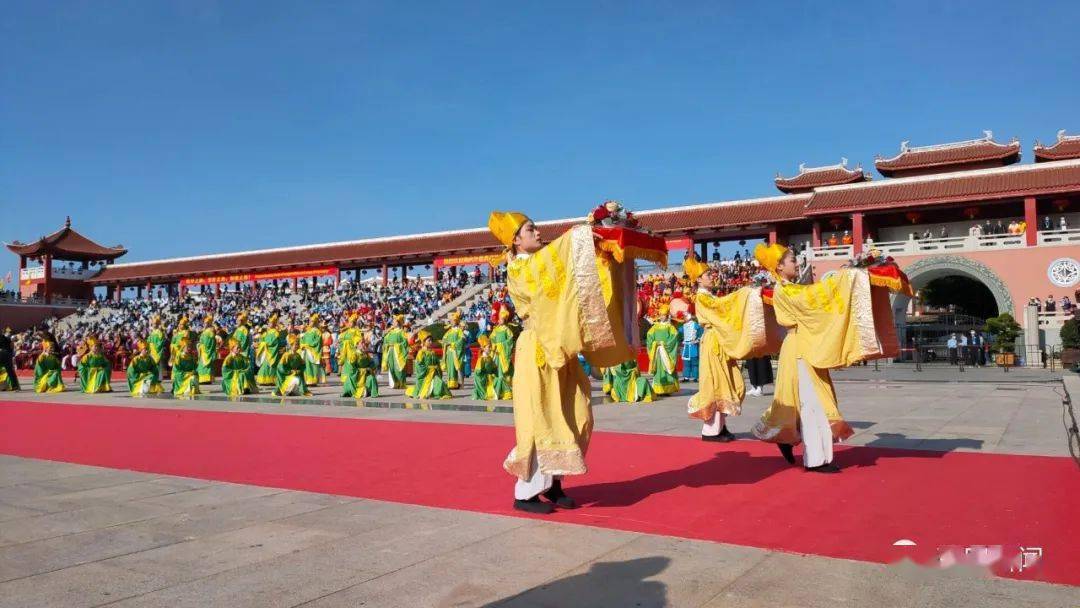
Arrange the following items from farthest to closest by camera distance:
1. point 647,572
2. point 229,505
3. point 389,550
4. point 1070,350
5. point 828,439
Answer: point 1070,350
point 828,439
point 229,505
point 389,550
point 647,572

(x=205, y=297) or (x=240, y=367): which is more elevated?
(x=205, y=297)

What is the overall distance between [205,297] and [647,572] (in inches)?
1545

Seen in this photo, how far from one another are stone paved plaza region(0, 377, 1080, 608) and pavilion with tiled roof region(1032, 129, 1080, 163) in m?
29.5

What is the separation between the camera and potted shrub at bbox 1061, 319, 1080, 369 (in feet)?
52.0

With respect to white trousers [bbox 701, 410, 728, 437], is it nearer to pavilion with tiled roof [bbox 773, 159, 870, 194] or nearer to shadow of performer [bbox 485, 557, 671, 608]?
shadow of performer [bbox 485, 557, 671, 608]

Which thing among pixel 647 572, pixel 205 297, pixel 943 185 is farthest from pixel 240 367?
pixel 205 297

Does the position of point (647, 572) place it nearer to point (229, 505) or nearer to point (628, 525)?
point (628, 525)

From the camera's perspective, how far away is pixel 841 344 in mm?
5191

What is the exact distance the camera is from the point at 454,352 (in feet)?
47.3

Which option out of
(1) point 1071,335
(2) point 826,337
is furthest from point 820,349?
(1) point 1071,335

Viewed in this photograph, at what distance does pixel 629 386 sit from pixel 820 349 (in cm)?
588

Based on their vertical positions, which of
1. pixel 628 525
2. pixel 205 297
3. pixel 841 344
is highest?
pixel 205 297

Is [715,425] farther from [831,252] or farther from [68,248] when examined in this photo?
[68,248]

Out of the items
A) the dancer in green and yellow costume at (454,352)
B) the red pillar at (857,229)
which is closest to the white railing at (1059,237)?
the red pillar at (857,229)
